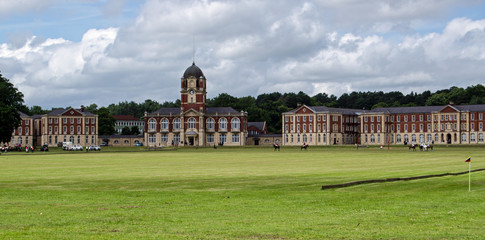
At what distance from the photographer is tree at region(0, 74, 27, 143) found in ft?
346

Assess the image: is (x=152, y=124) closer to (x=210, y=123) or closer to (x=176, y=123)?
(x=176, y=123)

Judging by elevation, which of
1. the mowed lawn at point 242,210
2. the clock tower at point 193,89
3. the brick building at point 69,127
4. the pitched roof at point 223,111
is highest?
the clock tower at point 193,89

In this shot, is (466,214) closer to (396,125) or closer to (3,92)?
(3,92)

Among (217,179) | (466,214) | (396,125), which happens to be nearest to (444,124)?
(396,125)

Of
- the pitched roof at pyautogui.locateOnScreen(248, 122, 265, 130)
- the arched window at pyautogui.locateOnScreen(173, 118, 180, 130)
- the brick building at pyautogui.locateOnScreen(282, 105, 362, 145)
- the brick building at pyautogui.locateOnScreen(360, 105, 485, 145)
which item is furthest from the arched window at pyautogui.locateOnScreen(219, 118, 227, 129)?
the brick building at pyautogui.locateOnScreen(360, 105, 485, 145)

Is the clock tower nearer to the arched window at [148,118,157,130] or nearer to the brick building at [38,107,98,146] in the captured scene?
the arched window at [148,118,157,130]

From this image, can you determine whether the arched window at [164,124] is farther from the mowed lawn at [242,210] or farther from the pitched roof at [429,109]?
the mowed lawn at [242,210]

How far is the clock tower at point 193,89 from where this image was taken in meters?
157

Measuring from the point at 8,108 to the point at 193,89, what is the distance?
58.3 meters

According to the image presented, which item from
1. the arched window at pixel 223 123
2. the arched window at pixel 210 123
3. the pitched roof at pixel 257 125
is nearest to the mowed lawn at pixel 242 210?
the arched window at pixel 223 123

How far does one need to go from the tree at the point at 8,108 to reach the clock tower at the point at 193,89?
44531mm

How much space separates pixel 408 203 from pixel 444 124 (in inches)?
5315

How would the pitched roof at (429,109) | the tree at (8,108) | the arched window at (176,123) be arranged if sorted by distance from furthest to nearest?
the arched window at (176,123) < the pitched roof at (429,109) < the tree at (8,108)

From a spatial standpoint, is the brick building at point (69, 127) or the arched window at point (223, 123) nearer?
the arched window at point (223, 123)
